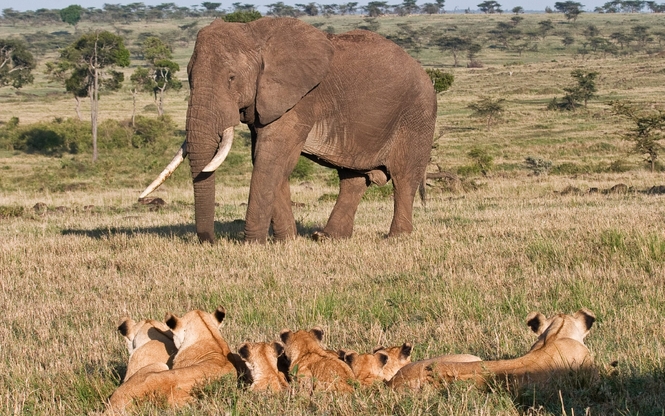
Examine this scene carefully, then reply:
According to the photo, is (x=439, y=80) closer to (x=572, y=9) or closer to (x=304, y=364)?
(x=304, y=364)

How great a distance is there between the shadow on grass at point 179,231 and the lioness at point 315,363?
23.9 feet

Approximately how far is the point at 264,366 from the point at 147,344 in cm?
94

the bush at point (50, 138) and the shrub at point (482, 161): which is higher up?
the shrub at point (482, 161)

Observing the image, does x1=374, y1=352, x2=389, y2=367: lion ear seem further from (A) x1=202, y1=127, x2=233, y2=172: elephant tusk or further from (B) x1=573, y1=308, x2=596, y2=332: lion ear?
(A) x1=202, y1=127, x2=233, y2=172: elephant tusk

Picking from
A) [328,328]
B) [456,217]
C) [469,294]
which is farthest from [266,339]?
[456,217]

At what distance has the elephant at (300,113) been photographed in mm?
11320

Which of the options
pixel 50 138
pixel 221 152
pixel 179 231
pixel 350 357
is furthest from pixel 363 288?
pixel 50 138

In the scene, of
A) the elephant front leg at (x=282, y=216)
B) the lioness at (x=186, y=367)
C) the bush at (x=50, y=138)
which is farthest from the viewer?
the bush at (x=50, y=138)

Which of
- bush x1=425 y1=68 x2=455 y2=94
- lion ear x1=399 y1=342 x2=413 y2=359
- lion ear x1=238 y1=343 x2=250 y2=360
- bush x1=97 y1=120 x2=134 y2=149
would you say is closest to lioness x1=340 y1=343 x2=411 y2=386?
lion ear x1=399 y1=342 x2=413 y2=359

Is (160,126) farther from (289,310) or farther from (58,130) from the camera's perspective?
(289,310)

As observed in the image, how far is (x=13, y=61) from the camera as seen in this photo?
2470 inches

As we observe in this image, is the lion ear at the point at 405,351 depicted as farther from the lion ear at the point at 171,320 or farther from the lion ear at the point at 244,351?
the lion ear at the point at 171,320

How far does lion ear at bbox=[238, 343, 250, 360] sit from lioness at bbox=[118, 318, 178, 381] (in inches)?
Result: 24.0

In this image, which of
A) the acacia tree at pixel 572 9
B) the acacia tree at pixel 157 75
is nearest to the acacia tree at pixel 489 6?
the acacia tree at pixel 572 9
